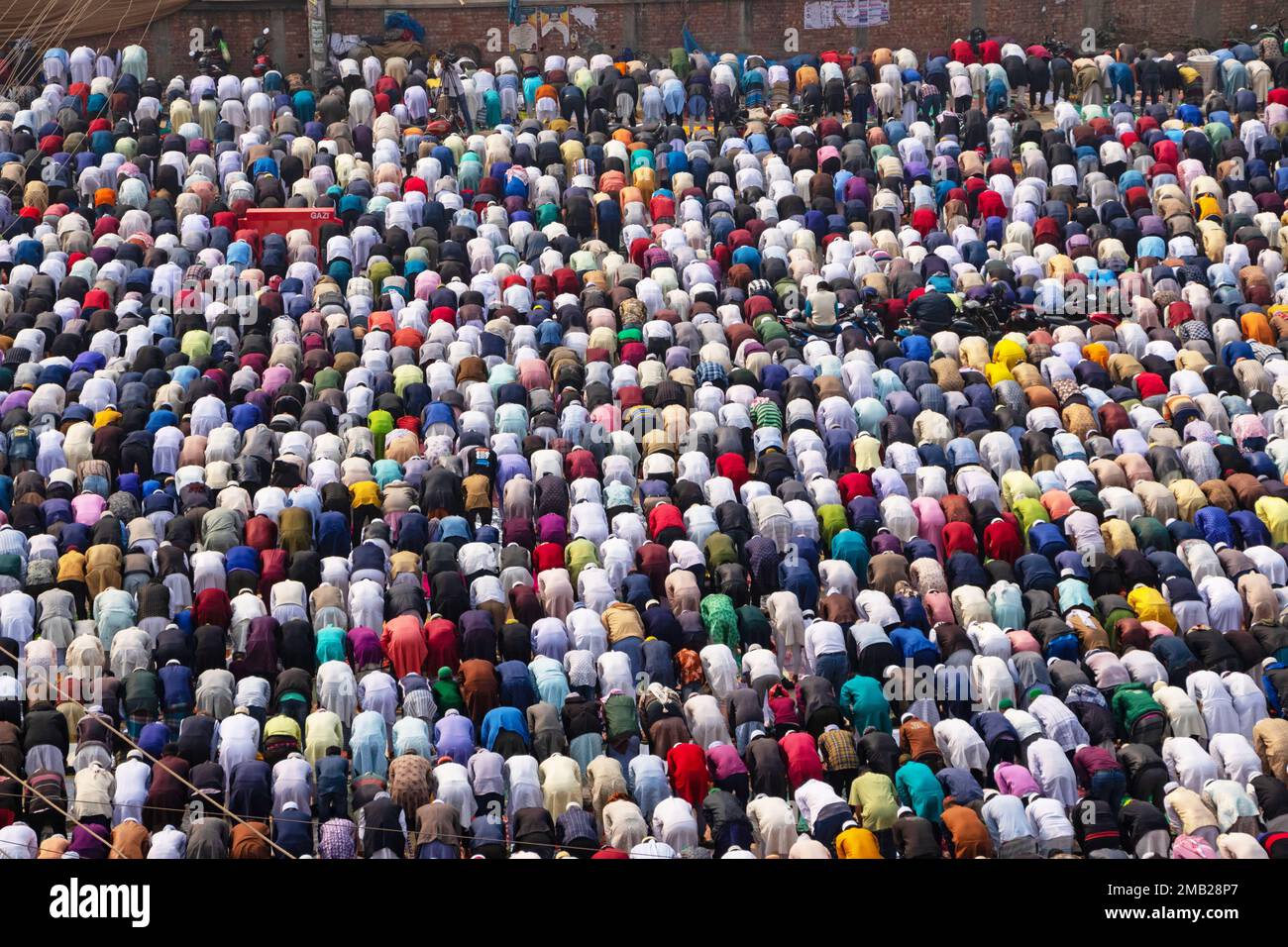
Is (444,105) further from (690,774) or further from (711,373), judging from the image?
(690,774)

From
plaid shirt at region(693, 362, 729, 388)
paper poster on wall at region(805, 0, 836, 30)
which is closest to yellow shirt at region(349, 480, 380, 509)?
plaid shirt at region(693, 362, 729, 388)

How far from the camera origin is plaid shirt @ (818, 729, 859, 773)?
22.3 m

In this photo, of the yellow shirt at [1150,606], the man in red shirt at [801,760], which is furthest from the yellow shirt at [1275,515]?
the man in red shirt at [801,760]

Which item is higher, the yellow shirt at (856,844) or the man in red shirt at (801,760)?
the man in red shirt at (801,760)

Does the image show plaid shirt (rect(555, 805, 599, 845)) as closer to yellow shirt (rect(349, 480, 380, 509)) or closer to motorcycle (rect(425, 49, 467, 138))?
yellow shirt (rect(349, 480, 380, 509))

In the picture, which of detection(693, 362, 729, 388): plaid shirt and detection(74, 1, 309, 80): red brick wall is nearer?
detection(693, 362, 729, 388): plaid shirt

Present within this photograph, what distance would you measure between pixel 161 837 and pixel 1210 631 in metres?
10.7

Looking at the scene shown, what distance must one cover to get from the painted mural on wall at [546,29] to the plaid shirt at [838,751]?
20934 mm

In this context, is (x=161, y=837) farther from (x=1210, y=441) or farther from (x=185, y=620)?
(x=1210, y=441)

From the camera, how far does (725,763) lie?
875 inches

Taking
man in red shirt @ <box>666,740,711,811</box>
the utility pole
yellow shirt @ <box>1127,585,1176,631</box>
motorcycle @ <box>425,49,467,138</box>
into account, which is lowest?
man in red shirt @ <box>666,740,711,811</box>

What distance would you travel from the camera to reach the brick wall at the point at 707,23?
40.4 m

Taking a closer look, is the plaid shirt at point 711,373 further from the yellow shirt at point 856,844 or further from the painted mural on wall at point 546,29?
the painted mural on wall at point 546,29

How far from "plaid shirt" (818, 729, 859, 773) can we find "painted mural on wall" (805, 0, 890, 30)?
69.7 feet
